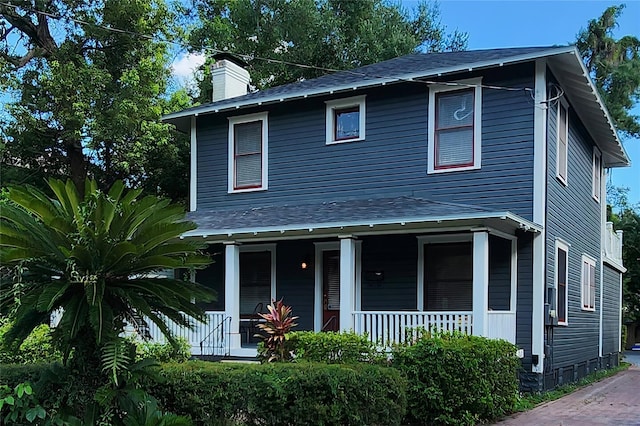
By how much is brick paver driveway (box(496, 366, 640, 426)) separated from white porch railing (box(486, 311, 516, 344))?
1239 millimetres

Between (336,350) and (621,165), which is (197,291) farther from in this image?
(621,165)

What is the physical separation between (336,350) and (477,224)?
3.07 m

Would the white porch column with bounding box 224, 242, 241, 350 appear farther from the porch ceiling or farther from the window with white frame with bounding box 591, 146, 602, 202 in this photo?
the window with white frame with bounding box 591, 146, 602, 202

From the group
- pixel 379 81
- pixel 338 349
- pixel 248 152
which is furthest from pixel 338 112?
pixel 338 349

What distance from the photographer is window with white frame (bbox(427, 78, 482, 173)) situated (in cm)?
1202

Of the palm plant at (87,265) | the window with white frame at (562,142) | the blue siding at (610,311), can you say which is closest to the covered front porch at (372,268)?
the window with white frame at (562,142)

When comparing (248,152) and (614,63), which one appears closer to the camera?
(248,152)

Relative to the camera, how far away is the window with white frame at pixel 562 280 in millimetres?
12297

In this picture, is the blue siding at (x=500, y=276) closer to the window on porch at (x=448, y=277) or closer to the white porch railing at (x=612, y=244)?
the window on porch at (x=448, y=277)

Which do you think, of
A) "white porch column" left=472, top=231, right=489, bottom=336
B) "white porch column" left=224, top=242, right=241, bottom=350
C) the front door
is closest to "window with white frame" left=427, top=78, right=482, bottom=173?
"white porch column" left=472, top=231, right=489, bottom=336

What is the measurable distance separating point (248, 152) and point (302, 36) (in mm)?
10566

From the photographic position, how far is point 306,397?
6312 millimetres

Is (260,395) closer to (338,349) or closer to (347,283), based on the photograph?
(338,349)

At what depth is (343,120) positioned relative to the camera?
13.8 meters
